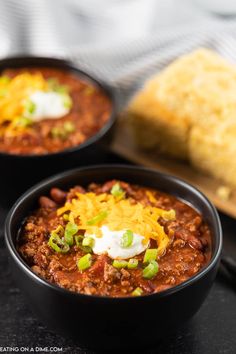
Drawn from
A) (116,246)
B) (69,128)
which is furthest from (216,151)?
(116,246)

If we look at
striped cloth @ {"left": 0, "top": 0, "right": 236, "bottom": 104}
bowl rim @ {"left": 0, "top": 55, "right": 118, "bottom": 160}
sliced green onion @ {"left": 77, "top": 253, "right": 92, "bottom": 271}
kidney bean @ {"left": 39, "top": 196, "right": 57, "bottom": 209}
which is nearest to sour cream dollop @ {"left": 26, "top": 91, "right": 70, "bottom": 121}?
bowl rim @ {"left": 0, "top": 55, "right": 118, "bottom": 160}

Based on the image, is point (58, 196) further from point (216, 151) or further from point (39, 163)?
point (216, 151)

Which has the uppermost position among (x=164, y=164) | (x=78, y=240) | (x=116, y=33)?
(x=78, y=240)

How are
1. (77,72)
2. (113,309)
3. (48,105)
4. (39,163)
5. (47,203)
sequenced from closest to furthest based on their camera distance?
(113,309)
(47,203)
(39,163)
(48,105)
(77,72)

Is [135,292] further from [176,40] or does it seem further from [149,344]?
[176,40]

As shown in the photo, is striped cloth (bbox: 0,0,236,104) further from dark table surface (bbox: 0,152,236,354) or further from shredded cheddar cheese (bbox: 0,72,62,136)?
dark table surface (bbox: 0,152,236,354)

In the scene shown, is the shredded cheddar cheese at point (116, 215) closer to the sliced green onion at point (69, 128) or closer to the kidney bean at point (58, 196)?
the kidney bean at point (58, 196)

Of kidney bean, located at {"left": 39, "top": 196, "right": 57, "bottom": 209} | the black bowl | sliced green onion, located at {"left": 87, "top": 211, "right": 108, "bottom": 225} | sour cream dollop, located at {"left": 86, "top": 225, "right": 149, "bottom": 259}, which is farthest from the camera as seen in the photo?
the black bowl
